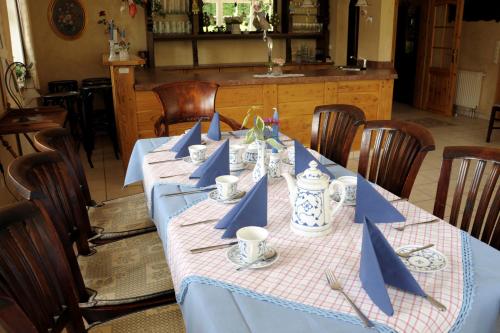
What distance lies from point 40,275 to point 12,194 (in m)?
2.41

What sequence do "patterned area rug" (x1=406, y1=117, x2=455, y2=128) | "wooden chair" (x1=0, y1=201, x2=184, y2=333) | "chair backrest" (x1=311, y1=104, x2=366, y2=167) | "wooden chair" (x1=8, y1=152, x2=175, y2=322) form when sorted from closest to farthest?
"wooden chair" (x1=0, y1=201, x2=184, y2=333), "wooden chair" (x1=8, y1=152, x2=175, y2=322), "chair backrest" (x1=311, y1=104, x2=366, y2=167), "patterned area rug" (x1=406, y1=117, x2=455, y2=128)

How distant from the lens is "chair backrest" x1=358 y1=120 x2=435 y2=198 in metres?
1.80

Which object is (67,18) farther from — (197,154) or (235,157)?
(235,157)

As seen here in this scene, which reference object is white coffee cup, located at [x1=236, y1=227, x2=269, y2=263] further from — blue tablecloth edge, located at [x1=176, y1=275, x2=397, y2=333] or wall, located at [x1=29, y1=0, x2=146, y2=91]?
wall, located at [x1=29, y1=0, x2=146, y2=91]

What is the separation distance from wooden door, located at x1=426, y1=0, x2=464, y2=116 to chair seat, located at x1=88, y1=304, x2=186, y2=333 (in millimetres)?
6727

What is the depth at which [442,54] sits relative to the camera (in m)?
7.33

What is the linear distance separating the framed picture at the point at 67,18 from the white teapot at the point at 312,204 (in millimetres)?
5778

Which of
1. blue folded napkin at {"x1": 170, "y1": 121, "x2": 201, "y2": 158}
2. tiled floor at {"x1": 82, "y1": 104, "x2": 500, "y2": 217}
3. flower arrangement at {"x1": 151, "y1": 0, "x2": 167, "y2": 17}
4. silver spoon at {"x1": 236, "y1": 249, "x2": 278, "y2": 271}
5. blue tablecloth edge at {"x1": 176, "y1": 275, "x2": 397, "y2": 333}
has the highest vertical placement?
flower arrangement at {"x1": 151, "y1": 0, "x2": 167, "y2": 17}

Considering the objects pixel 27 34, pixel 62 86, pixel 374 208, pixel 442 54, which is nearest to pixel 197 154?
pixel 374 208

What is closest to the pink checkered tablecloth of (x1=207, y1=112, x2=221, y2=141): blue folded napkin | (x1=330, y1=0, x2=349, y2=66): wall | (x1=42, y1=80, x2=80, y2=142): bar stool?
(x1=207, y1=112, x2=221, y2=141): blue folded napkin

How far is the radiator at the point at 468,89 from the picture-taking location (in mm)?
6910

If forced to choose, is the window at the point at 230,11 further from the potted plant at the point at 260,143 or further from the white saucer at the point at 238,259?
the white saucer at the point at 238,259

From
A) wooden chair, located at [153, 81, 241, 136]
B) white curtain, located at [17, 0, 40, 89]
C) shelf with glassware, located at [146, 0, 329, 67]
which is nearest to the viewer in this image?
wooden chair, located at [153, 81, 241, 136]

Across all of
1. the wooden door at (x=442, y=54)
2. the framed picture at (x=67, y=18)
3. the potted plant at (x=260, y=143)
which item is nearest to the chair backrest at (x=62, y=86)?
the framed picture at (x=67, y=18)
